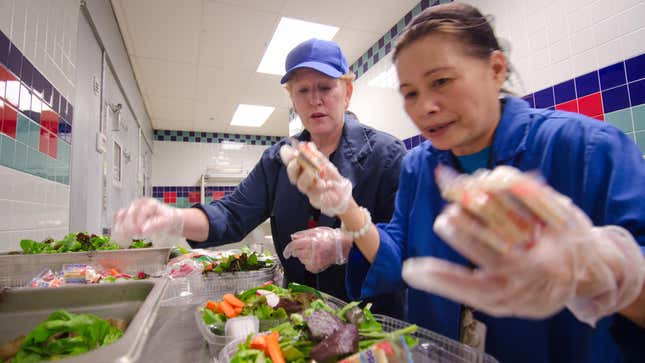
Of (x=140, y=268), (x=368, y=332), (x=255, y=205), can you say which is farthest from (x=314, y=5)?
(x=368, y=332)

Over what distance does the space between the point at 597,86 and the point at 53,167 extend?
3357mm

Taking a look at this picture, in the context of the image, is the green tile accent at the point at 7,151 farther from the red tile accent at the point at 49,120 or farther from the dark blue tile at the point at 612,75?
the dark blue tile at the point at 612,75

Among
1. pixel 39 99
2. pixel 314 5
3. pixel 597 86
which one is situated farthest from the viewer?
pixel 314 5

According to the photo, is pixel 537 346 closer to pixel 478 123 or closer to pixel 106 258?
pixel 478 123

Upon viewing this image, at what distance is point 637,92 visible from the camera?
1.82 meters

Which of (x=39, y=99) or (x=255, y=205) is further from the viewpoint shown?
(x=39, y=99)

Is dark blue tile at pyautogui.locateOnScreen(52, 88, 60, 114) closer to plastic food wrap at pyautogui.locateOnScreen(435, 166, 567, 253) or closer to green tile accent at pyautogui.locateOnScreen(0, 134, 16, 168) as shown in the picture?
green tile accent at pyautogui.locateOnScreen(0, 134, 16, 168)

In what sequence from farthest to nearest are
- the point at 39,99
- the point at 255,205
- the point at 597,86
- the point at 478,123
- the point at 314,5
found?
the point at 314,5 → the point at 597,86 → the point at 39,99 → the point at 255,205 → the point at 478,123

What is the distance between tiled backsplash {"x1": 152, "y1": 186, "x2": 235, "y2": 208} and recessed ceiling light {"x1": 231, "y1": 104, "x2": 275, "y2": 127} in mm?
1941

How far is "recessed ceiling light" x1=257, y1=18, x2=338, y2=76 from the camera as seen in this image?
382cm

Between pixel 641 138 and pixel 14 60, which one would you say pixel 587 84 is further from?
pixel 14 60

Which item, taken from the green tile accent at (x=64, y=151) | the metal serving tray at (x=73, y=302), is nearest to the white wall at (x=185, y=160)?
the green tile accent at (x=64, y=151)

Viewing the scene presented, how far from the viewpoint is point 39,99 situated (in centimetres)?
180

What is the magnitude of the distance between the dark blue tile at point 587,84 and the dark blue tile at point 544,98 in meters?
0.19
